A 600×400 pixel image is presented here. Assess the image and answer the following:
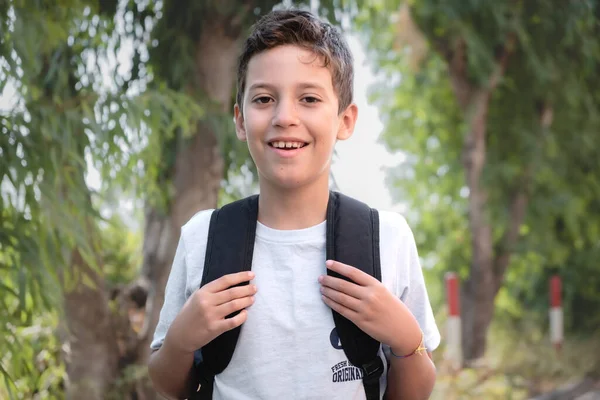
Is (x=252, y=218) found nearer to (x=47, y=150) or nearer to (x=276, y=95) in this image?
(x=276, y=95)

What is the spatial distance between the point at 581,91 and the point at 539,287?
296 centimetres

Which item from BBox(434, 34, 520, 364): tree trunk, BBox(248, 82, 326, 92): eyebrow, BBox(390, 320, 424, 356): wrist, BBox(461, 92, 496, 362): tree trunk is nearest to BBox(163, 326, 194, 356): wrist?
BBox(390, 320, 424, 356): wrist

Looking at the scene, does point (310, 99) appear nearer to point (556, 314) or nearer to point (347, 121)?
point (347, 121)

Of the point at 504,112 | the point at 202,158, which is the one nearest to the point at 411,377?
the point at 202,158

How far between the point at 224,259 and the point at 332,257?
0.69 feet

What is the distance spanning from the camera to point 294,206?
1.60m

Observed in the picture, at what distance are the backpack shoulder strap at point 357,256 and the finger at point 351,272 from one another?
26mm

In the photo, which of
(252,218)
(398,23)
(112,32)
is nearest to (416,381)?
(252,218)

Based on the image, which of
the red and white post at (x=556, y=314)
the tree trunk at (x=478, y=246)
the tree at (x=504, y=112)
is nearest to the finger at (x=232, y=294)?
the tree at (x=504, y=112)

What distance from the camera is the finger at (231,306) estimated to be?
1483mm

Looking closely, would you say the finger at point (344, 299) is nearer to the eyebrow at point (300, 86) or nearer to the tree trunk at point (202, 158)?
the eyebrow at point (300, 86)

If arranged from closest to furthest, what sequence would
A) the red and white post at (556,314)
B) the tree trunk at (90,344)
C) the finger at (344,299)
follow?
1. the finger at (344,299)
2. the tree trunk at (90,344)
3. the red and white post at (556,314)

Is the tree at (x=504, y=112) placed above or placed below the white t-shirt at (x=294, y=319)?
above

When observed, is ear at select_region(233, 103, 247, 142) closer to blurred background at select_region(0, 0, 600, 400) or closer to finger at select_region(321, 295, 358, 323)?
finger at select_region(321, 295, 358, 323)
